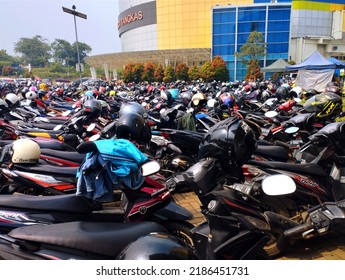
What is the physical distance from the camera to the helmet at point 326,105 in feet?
15.3

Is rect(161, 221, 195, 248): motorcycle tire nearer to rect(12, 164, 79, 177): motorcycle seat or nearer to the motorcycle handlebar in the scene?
the motorcycle handlebar

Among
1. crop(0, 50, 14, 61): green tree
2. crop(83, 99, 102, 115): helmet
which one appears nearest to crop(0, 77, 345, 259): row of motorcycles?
crop(83, 99, 102, 115): helmet

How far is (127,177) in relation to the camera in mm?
2418

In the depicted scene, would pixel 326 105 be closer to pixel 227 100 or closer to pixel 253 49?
pixel 227 100

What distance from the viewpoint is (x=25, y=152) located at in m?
3.12

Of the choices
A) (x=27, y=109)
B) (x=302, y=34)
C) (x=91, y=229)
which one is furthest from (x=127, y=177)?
(x=302, y=34)

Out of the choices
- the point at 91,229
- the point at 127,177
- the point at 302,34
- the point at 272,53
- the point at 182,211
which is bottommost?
the point at 182,211

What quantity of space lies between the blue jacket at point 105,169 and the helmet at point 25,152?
1066mm

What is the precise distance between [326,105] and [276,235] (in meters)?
2.81

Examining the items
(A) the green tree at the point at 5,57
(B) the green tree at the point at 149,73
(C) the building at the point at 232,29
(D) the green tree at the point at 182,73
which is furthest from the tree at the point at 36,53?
(D) the green tree at the point at 182,73

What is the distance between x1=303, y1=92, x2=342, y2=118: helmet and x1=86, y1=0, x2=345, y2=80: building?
3615 centimetres

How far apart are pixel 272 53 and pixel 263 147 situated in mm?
38661

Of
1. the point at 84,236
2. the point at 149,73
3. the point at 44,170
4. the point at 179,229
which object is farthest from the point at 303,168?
the point at 149,73
